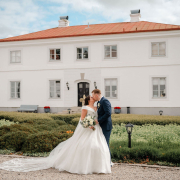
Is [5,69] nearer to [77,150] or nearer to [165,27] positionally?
[165,27]

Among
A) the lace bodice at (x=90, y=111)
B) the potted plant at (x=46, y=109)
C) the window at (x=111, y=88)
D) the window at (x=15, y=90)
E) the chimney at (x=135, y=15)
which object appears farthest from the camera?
the chimney at (x=135, y=15)

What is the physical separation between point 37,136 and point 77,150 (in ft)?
8.48

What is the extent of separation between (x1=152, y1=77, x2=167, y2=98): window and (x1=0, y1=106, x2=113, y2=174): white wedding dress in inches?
558

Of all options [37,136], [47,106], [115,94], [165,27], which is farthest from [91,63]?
[37,136]

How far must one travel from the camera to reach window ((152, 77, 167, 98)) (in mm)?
18906

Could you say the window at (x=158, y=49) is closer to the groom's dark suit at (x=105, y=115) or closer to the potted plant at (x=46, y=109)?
the potted plant at (x=46, y=109)

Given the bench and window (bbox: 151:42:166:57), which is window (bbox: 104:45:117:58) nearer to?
window (bbox: 151:42:166:57)

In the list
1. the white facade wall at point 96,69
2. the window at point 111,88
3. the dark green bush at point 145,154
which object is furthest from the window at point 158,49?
the dark green bush at point 145,154

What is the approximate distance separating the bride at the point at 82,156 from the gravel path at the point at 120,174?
17 cm

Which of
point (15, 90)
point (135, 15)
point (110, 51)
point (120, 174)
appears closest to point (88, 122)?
point (120, 174)

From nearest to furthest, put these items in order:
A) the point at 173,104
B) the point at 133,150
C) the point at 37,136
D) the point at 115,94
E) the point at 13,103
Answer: the point at 133,150
the point at 37,136
the point at 173,104
the point at 115,94
the point at 13,103

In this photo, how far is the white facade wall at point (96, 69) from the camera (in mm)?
18766

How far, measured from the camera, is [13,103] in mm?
21484

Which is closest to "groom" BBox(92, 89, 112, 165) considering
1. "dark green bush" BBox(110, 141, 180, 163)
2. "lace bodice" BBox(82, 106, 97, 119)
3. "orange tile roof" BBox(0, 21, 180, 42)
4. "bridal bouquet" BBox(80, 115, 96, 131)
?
"lace bodice" BBox(82, 106, 97, 119)
